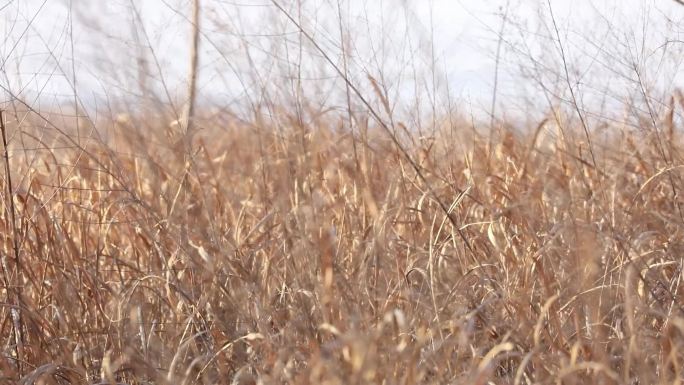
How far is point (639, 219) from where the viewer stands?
6.74ft

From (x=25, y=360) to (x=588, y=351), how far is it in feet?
3.40

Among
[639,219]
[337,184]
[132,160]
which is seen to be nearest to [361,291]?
[639,219]

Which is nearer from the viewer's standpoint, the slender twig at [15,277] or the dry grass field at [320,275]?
the dry grass field at [320,275]

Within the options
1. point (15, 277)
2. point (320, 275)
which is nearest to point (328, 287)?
point (320, 275)

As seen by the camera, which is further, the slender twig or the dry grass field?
the slender twig

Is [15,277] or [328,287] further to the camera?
[15,277]

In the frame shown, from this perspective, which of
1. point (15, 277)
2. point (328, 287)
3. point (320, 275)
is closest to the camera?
point (328, 287)

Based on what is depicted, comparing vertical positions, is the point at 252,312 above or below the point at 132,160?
below

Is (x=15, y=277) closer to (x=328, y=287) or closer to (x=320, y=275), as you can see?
(x=320, y=275)

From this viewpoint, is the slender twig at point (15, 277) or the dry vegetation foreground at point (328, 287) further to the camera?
the slender twig at point (15, 277)

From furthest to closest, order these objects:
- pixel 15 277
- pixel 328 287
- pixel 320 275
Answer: pixel 15 277, pixel 320 275, pixel 328 287

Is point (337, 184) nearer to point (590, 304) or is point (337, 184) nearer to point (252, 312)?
point (252, 312)

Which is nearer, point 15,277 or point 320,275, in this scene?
point 320,275

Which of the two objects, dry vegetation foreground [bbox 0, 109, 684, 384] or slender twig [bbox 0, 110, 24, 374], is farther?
slender twig [bbox 0, 110, 24, 374]
